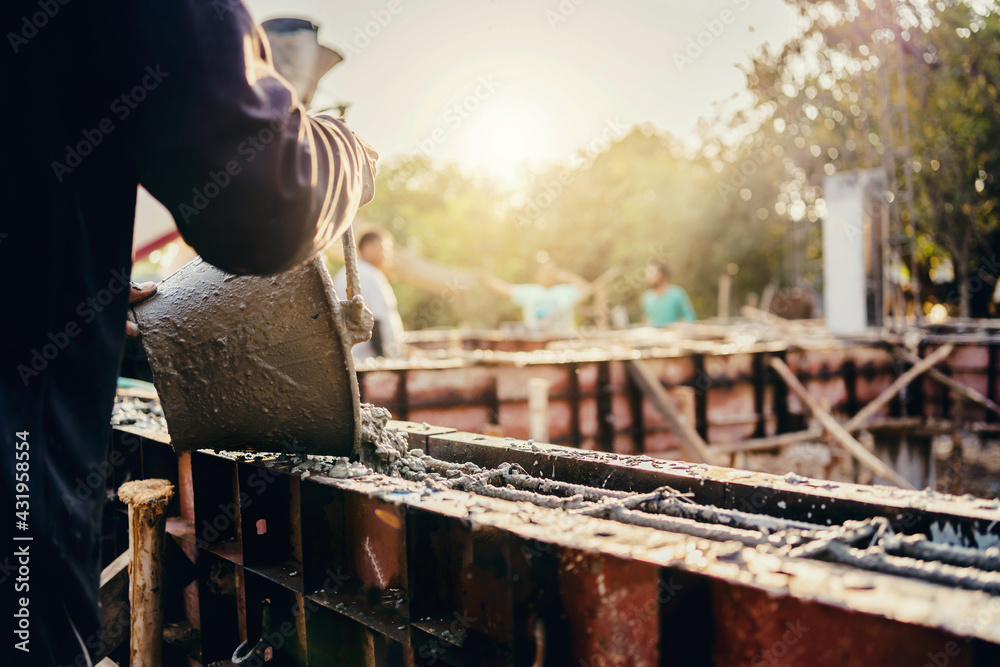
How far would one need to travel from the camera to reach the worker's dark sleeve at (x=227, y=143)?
1380 mm

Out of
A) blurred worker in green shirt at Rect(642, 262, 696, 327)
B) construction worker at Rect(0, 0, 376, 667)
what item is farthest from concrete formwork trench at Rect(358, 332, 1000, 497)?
construction worker at Rect(0, 0, 376, 667)

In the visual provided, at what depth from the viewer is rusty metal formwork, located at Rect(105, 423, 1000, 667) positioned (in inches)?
53.4

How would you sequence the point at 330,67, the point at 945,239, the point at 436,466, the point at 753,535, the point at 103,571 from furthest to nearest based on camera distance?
1. the point at 945,239
2. the point at 330,67
3. the point at 103,571
4. the point at 436,466
5. the point at 753,535

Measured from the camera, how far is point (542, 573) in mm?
1731

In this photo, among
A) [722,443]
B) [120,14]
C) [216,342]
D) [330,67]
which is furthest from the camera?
[722,443]

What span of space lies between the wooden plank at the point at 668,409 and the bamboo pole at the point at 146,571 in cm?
461

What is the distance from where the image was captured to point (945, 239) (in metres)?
20.8

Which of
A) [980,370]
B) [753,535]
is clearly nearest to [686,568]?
[753,535]

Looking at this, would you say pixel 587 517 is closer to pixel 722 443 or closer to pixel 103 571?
pixel 103 571

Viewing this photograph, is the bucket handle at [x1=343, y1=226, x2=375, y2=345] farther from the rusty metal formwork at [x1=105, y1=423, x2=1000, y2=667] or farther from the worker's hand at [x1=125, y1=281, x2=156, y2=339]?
the worker's hand at [x1=125, y1=281, x2=156, y2=339]

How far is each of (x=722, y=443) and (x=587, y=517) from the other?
5.82 meters

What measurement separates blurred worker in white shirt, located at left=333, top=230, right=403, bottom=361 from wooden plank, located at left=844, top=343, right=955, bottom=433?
5.29m

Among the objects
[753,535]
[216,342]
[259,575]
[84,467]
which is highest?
Result: [216,342]

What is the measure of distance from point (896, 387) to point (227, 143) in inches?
349
